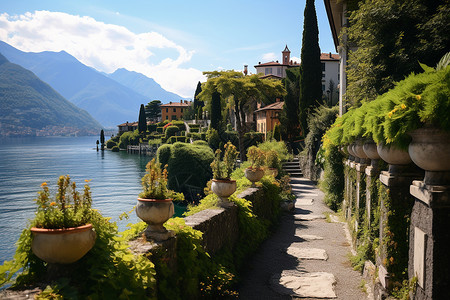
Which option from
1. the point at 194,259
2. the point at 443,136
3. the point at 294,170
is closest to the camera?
the point at 443,136

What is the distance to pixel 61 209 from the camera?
3.22 meters

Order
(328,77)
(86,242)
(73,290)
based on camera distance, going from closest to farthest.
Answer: (73,290)
(86,242)
(328,77)

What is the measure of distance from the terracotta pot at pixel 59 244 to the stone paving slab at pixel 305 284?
14.1ft

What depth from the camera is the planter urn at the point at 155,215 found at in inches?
183

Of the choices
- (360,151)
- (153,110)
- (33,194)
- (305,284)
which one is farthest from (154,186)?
(153,110)

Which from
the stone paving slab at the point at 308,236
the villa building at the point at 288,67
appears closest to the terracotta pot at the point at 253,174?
the stone paving slab at the point at 308,236

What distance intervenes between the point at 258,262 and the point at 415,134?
5318mm

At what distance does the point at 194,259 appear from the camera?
5133 millimetres

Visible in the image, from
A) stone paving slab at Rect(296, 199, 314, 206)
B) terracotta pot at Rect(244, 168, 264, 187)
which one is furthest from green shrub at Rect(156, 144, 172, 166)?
terracotta pot at Rect(244, 168, 264, 187)

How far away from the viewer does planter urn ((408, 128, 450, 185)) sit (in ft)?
11.0

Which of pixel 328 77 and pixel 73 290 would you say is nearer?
pixel 73 290

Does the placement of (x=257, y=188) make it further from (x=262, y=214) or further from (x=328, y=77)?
(x=328, y=77)

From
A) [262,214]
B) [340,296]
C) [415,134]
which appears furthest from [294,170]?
[415,134]

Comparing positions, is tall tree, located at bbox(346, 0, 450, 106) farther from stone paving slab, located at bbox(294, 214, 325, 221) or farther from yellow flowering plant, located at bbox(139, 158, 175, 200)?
yellow flowering plant, located at bbox(139, 158, 175, 200)
